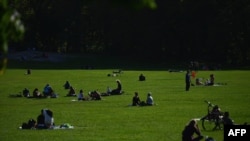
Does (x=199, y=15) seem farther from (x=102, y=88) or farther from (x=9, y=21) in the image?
(x=9, y=21)

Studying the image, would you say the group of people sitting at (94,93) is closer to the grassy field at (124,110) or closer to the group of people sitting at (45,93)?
the grassy field at (124,110)

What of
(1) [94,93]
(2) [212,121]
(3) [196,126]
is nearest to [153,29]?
(1) [94,93]

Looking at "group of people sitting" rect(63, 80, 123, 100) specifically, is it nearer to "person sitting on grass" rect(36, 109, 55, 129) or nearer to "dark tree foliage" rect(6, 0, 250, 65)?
"person sitting on grass" rect(36, 109, 55, 129)

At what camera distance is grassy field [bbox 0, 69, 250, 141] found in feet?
92.2

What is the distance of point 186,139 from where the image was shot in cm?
2322

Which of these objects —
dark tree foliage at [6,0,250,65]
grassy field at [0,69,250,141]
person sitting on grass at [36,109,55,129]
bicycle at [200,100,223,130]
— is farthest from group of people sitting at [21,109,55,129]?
dark tree foliage at [6,0,250,65]

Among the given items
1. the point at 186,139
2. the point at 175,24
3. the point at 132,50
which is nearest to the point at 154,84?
the point at 186,139

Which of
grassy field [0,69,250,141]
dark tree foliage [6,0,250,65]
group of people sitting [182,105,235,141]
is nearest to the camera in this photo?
group of people sitting [182,105,235,141]

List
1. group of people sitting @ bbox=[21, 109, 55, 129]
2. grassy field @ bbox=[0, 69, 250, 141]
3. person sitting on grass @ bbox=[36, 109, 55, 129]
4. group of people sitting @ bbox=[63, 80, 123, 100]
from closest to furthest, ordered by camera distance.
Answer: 1. grassy field @ bbox=[0, 69, 250, 141]
2. person sitting on grass @ bbox=[36, 109, 55, 129]
3. group of people sitting @ bbox=[21, 109, 55, 129]
4. group of people sitting @ bbox=[63, 80, 123, 100]

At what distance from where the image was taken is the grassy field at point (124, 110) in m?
28.1

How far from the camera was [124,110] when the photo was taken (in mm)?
38125

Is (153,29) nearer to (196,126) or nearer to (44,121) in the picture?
(44,121)

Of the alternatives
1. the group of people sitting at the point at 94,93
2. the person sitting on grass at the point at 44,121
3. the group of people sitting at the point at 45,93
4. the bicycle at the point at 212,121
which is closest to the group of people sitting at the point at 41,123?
the person sitting on grass at the point at 44,121

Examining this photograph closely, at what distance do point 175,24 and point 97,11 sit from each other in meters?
16.5
